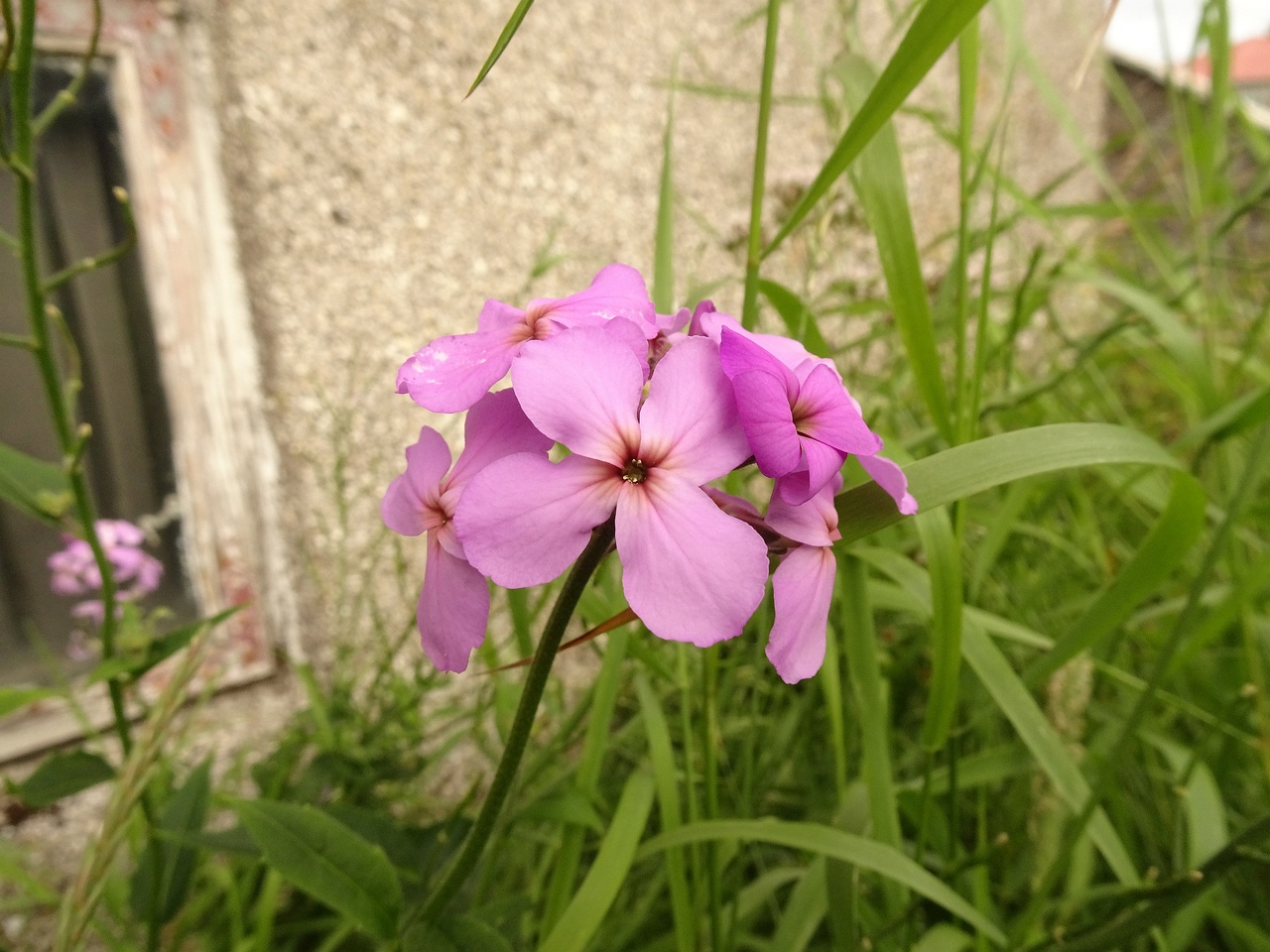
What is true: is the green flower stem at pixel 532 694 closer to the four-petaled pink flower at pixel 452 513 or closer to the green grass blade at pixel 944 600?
the four-petaled pink flower at pixel 452 513

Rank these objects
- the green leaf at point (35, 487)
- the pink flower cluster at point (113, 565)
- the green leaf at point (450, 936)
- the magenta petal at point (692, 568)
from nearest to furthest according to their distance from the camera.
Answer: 1. the magenta petal at point (692, 568)
2. the green leaf at point (450, 936)
3. the green leaf at point (35, 487)
4. the pink flower cluster at point (113, 565)

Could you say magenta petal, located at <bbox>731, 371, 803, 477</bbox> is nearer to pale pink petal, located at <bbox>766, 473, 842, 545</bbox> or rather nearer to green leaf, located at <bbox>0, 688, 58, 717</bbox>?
pale pink petal, located at <bbox>766, 473, 842, 545</bbox>

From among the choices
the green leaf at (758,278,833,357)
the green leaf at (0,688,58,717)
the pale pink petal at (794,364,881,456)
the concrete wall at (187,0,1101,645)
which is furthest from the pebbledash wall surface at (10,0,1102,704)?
the pale pink petal at (794,364,881,456)

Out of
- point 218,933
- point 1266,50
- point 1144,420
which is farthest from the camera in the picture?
point 1266,50

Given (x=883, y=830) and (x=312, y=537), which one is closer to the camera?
(x=883, y=830)

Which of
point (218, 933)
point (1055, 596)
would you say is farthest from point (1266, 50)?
point (218, 933)

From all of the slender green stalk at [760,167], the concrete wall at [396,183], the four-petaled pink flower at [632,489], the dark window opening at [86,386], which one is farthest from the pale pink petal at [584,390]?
the dark window opening at [86,386]

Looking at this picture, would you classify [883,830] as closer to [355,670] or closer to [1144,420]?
[355,670]

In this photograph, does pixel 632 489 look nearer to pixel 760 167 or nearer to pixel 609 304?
pixel 609 304
